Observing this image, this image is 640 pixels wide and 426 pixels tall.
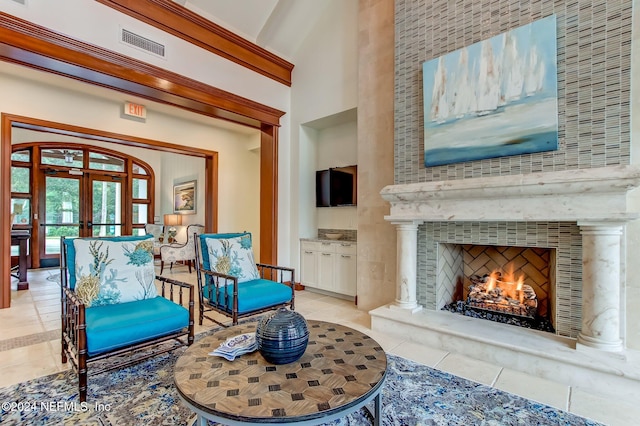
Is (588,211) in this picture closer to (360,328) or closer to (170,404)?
(360,328)

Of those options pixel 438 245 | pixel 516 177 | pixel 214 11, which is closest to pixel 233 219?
pixel 214 11

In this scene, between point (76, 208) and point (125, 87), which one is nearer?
point (125, 87)

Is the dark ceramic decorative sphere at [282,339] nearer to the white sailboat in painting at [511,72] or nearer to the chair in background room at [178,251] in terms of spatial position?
the white sailboat in painting at [511,72]

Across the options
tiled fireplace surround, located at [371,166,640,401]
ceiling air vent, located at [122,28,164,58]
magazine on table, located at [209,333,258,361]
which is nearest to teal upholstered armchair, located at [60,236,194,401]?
magazine on table, located at [209,333,258,361]

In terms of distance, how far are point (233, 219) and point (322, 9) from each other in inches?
177

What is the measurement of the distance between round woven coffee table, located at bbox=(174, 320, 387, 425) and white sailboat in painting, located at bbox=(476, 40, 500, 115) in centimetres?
225

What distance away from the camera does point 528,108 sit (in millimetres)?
2549

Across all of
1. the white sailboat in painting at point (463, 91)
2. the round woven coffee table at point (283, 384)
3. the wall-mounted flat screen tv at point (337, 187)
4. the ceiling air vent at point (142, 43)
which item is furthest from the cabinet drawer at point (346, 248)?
the ceiling air vent at point (142, 43)

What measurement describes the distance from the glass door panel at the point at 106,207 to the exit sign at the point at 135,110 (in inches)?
138

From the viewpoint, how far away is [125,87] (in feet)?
11.3

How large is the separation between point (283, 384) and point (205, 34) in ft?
13.4

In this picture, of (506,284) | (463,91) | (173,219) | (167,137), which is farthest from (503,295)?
(173,219)

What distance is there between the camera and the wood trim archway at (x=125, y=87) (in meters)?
2.75

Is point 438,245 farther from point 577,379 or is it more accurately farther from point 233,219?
point 233,219
